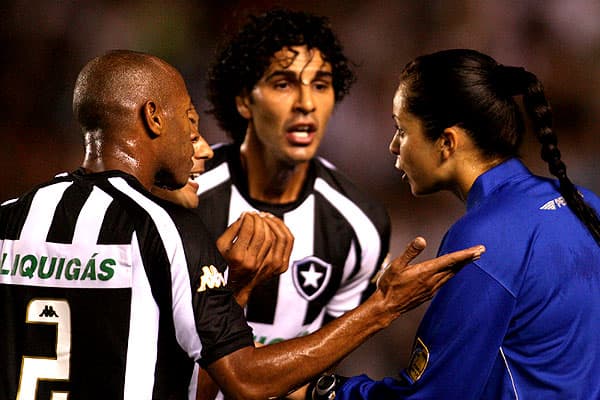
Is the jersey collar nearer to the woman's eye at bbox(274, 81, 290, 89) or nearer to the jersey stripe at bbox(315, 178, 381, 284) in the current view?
the jersey stripe at bbox(315, 178, 381, 284)

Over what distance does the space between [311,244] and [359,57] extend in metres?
2.44

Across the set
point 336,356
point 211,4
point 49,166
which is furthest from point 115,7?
point 336,356

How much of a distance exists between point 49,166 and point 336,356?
156 inches

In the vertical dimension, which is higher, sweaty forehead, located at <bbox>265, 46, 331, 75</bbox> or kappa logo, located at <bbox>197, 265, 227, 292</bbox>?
sweaty forehead, located at <bbox>265, 46, 331, 75</bbox>

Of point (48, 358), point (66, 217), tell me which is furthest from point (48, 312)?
point (66, 217)

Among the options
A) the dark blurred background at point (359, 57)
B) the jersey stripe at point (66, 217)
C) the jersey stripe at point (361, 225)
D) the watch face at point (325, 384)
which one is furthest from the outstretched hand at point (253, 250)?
the dark blurred background at point (359, 57)

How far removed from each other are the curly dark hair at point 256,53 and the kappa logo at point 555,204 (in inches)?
78.4

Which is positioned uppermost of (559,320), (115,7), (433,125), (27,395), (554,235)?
(115,7)

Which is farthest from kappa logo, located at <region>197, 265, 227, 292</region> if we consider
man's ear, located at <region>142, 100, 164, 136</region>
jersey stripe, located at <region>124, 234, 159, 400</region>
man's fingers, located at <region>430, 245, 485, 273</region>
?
man's fingers, located at <region>430, 245, 485, 273</region>

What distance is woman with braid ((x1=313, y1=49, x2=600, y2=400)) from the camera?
2.19 metres

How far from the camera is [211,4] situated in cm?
609

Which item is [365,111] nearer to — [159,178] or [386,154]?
[386,154]

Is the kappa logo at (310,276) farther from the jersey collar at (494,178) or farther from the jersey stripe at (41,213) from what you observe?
the jersey stripe at (41,213)

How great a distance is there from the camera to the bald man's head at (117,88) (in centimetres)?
Answer: 227
